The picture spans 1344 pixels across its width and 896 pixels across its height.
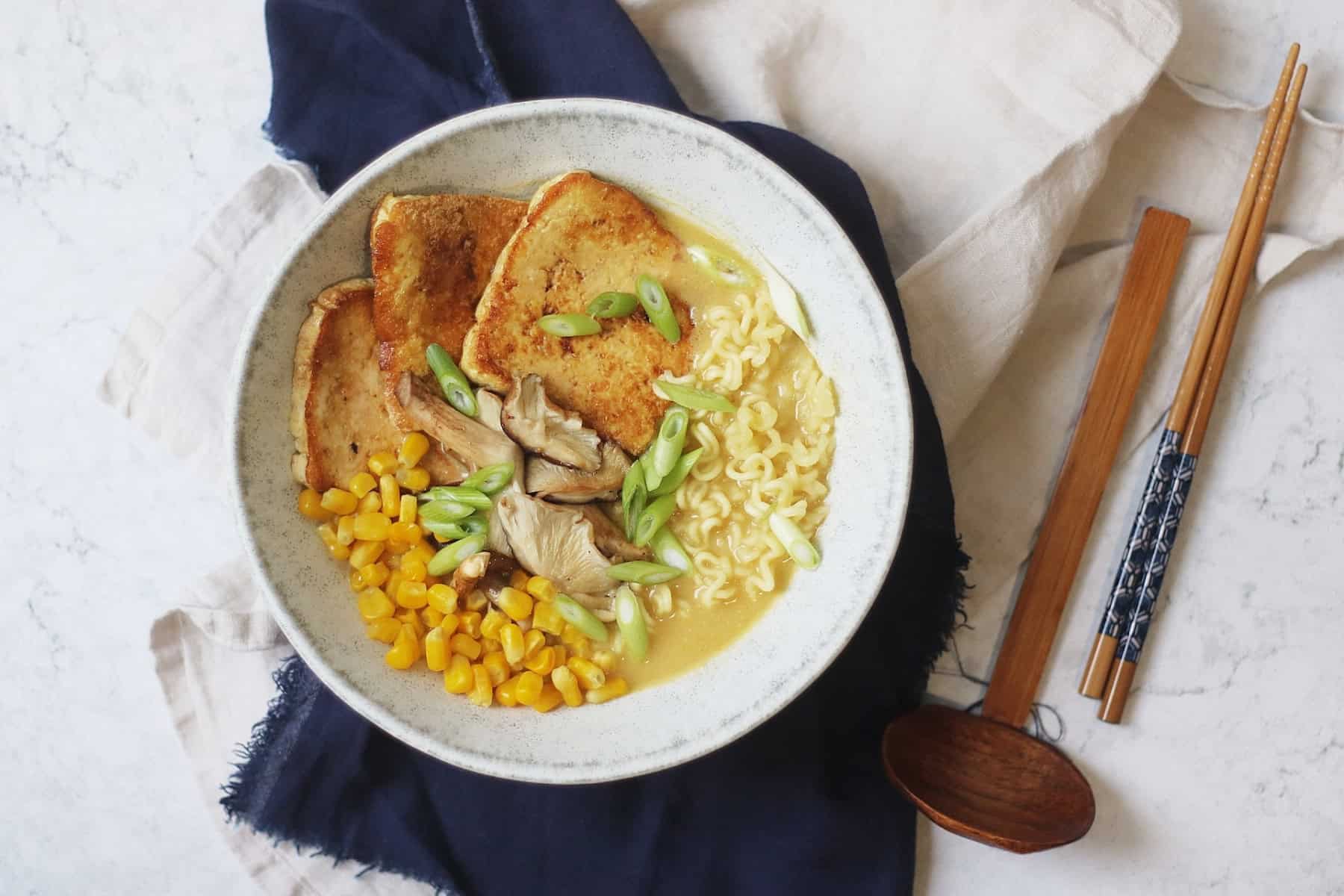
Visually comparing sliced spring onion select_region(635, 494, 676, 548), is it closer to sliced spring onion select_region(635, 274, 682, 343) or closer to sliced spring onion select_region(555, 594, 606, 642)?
sliced spring onion select_region(555, 594, 606, 642)

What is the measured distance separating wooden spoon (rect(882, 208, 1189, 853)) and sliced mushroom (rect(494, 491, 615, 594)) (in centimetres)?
132

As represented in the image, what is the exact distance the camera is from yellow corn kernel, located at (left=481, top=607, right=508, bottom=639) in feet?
10.2

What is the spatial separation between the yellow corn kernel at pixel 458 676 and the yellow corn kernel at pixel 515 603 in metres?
0.21

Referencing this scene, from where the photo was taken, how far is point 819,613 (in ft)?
10.2

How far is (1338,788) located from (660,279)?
10.6ft

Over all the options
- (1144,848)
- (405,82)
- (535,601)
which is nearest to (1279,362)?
(1144,848)

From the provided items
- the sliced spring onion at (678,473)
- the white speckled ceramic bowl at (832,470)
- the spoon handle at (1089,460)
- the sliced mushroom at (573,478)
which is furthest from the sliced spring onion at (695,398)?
the spoon handle at (1089,460)

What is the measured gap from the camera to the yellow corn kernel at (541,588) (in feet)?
10.2

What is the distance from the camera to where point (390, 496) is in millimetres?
3119

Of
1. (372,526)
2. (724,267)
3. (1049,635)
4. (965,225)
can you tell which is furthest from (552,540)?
(1049,635)

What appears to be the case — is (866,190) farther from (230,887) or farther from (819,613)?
(230,887)

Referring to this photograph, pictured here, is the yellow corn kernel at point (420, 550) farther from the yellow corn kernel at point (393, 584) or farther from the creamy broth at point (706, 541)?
the creamy broth at point (706, 541)

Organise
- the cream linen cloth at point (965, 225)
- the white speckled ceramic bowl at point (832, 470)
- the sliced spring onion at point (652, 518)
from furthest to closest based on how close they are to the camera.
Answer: the cream linen cloth at point (965, 225)
the sliced spring onion at point (652, 518)
the white speckled ceramic bowl at point (832, 470)

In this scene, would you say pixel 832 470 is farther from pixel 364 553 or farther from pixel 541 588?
pixel 364 553
